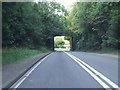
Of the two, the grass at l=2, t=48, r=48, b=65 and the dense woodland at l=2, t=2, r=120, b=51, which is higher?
the dense woodland at l=2, t=2, r=120, b=51

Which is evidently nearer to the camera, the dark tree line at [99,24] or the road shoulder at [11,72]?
the road shoulder at [11,72]

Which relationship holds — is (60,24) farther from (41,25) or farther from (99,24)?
(99,24)

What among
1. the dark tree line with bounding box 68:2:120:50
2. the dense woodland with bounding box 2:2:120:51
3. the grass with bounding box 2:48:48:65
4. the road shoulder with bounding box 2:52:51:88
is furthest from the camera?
the dark tree line with bounding box 68:2:120:50

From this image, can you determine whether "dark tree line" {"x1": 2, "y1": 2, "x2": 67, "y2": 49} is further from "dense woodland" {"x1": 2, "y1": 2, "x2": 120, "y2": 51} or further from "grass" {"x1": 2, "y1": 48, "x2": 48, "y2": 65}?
"grass" {"x1": 2, "y1": 48, "x2": 48, "y2": 65}

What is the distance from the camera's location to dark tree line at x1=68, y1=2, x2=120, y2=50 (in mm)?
50100

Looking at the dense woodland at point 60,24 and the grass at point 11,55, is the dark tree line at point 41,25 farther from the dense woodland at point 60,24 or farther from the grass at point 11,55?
the grass at point 11,55

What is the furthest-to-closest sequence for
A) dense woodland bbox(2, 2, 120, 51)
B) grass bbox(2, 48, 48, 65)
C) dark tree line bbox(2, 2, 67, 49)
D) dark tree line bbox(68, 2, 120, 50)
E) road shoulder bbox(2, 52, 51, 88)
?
dark tree line bbox(2, 2, 67, 49)
dark tree line bbox(68, 2, 120, 50)
dense woodland bbox(2, 2, 120, 51)
grass bbox(2, 48, 48, 65)
road shoulder bbox(2, 52, 51, 88)

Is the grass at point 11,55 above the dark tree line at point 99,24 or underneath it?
underneath

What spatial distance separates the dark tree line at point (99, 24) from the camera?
164 feet

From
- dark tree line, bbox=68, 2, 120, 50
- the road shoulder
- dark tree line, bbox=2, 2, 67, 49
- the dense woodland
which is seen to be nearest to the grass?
the dense woodland

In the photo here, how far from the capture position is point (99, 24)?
64.2 m

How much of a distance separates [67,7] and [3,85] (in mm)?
97782

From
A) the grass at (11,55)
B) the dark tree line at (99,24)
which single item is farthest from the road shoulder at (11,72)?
the dark tree line at (99,24)

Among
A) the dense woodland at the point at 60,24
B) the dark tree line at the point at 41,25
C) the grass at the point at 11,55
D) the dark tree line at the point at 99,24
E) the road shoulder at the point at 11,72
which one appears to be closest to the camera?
the road shoulder at the point at 11,72
